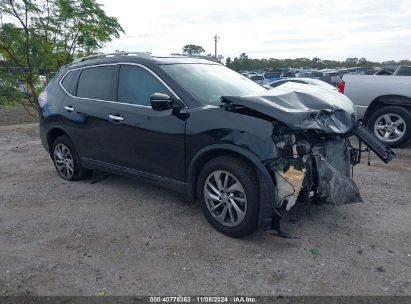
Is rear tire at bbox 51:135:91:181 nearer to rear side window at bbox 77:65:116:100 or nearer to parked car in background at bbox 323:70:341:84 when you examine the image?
rear side window at bbox 77:65:116:100

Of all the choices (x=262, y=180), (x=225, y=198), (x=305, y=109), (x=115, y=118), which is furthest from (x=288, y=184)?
(x=115, y=118)

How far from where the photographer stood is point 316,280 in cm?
320

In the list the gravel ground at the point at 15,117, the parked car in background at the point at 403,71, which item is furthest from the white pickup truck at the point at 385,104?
the gravel ground at the point at 15,117

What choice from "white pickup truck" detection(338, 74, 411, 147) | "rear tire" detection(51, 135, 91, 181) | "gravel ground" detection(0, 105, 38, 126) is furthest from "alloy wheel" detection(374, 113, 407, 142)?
"gravel ground" detection(0, 105, 38, 126)

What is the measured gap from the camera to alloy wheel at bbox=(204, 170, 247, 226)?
376 cm

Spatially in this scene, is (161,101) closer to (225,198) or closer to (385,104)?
(225,198)

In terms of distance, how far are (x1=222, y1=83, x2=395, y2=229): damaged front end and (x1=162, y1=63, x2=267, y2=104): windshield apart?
529 millimetres

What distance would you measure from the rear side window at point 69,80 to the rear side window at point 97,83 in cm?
18

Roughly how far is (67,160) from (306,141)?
364cm

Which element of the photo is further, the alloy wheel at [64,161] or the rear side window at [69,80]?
the alloy wheel at [64,161]

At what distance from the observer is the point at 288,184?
3.56 metres

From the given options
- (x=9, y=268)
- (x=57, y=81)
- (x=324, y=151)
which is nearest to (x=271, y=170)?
(x=324, y=151)

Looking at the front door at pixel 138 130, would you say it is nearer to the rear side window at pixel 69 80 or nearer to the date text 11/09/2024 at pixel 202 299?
the rear side window at pixel 69 80

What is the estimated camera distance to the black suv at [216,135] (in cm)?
361
